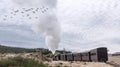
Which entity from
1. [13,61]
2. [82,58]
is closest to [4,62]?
[13,61]

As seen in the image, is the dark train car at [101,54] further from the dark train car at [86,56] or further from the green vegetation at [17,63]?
the green vegetation at [17,63]

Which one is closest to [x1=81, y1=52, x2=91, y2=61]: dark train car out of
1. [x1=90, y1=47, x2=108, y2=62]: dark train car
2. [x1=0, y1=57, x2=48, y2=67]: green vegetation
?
[x1=90, y1=47, x2=108, y2=62]: dark train car

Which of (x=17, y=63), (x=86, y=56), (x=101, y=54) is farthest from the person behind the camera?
(x=86, y=56)

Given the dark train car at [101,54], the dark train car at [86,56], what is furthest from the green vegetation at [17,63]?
the dark train car at [86,56]

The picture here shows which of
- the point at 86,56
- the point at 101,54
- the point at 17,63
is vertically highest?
the point at 101,54

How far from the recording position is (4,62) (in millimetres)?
21234

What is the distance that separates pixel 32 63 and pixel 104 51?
13686 mm

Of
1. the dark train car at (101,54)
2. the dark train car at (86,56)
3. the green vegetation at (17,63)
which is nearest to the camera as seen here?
the green vegetation at (17,63)

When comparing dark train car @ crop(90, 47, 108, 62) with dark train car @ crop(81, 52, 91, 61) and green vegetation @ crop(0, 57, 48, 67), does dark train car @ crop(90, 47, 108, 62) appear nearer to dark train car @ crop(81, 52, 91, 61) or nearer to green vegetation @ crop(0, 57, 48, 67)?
dark train car @ crop(81, 52, 91, 61)

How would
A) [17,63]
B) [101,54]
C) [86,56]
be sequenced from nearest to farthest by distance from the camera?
[17,63] < [101,54] < [86,56]

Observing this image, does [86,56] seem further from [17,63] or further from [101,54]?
[17,63]

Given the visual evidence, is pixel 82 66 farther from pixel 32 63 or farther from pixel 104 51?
pixel 32 63

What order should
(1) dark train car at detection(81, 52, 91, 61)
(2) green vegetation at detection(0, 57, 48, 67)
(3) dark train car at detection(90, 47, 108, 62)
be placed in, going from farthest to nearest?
(1) dark train car at detection(81, 52, 91, 61)
(3) dark train car at detection(90, 47, 108, 62)
(2) green vegetation at detection(0, 57, 48, 67)

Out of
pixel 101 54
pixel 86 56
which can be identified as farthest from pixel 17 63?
pixel 86 56
